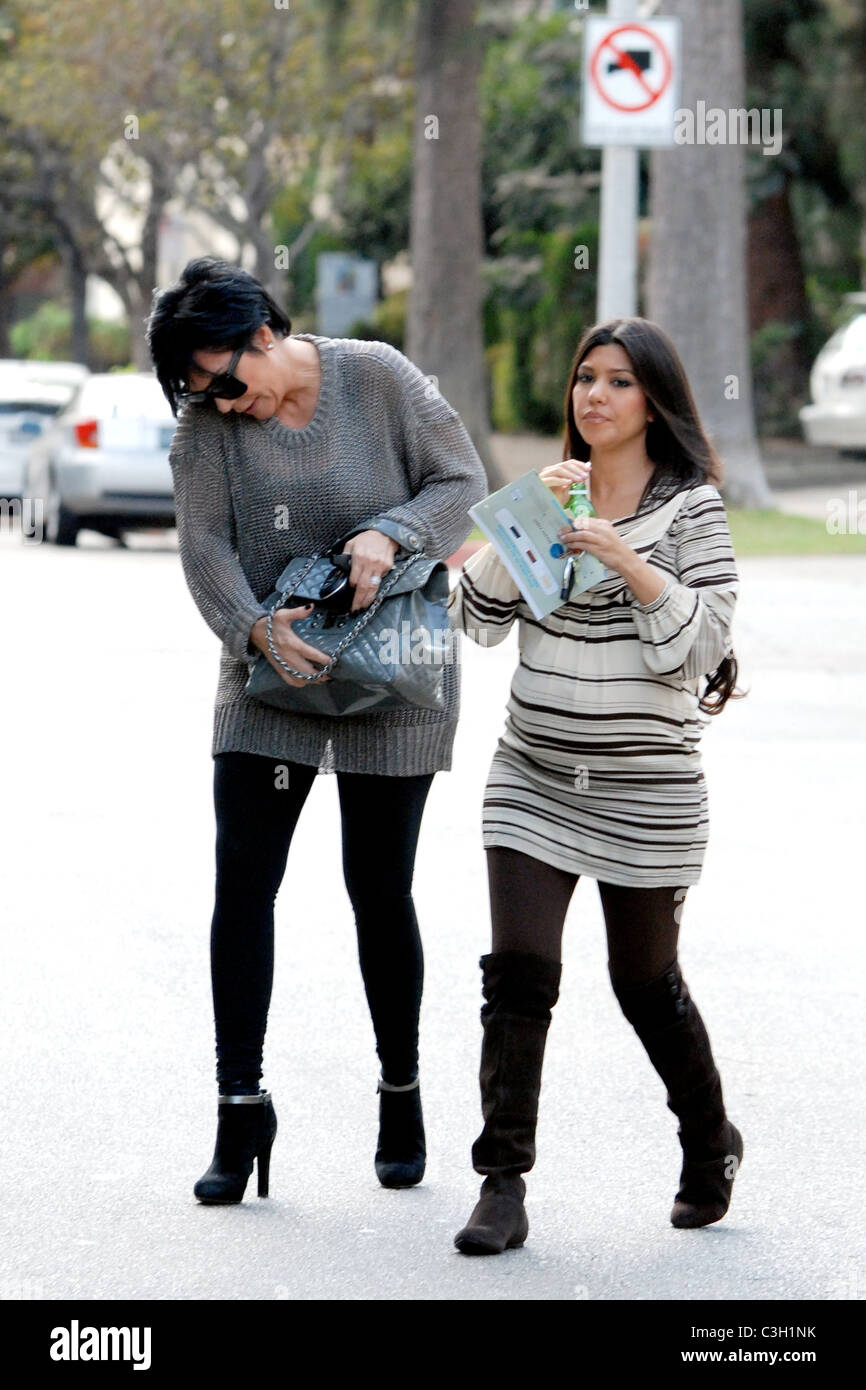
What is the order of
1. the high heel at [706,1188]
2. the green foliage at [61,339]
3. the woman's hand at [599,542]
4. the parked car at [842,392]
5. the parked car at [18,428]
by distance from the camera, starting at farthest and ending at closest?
the green foliage at [61,339] → the parked car at [18,428] → the parked car at [842,392] → the high heel at [706,1188] → the woman's hand at [599,542]

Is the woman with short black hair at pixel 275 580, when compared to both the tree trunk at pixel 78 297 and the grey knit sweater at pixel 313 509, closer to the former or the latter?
the grey knit sweater at pixel 313 509

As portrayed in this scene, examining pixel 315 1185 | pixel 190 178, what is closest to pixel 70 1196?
pixel 315 1185

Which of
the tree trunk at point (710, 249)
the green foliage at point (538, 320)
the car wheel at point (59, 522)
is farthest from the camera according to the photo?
the green foliage at point (538, 320)

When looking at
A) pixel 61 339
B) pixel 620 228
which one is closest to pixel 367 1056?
pixel 620 228

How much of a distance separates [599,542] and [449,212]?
1834 centimetres

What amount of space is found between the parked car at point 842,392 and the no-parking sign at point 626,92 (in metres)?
7.68

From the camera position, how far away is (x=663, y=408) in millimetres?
4074

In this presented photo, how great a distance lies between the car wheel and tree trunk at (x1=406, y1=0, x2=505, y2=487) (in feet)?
15.0

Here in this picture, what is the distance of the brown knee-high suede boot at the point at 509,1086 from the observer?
4004 mm

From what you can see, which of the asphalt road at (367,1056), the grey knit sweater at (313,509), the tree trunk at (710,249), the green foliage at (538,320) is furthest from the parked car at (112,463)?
the grey knit sweater at (313,509)

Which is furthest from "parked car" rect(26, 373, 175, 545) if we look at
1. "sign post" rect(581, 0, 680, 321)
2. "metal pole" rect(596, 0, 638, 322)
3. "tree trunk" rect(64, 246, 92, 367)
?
"tree trunk" rect(64, 246, 92, 367)

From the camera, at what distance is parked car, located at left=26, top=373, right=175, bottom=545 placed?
17.6 meters

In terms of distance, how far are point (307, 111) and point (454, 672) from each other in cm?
3187

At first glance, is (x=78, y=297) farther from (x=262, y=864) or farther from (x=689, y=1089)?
(x=689, y=1089)
